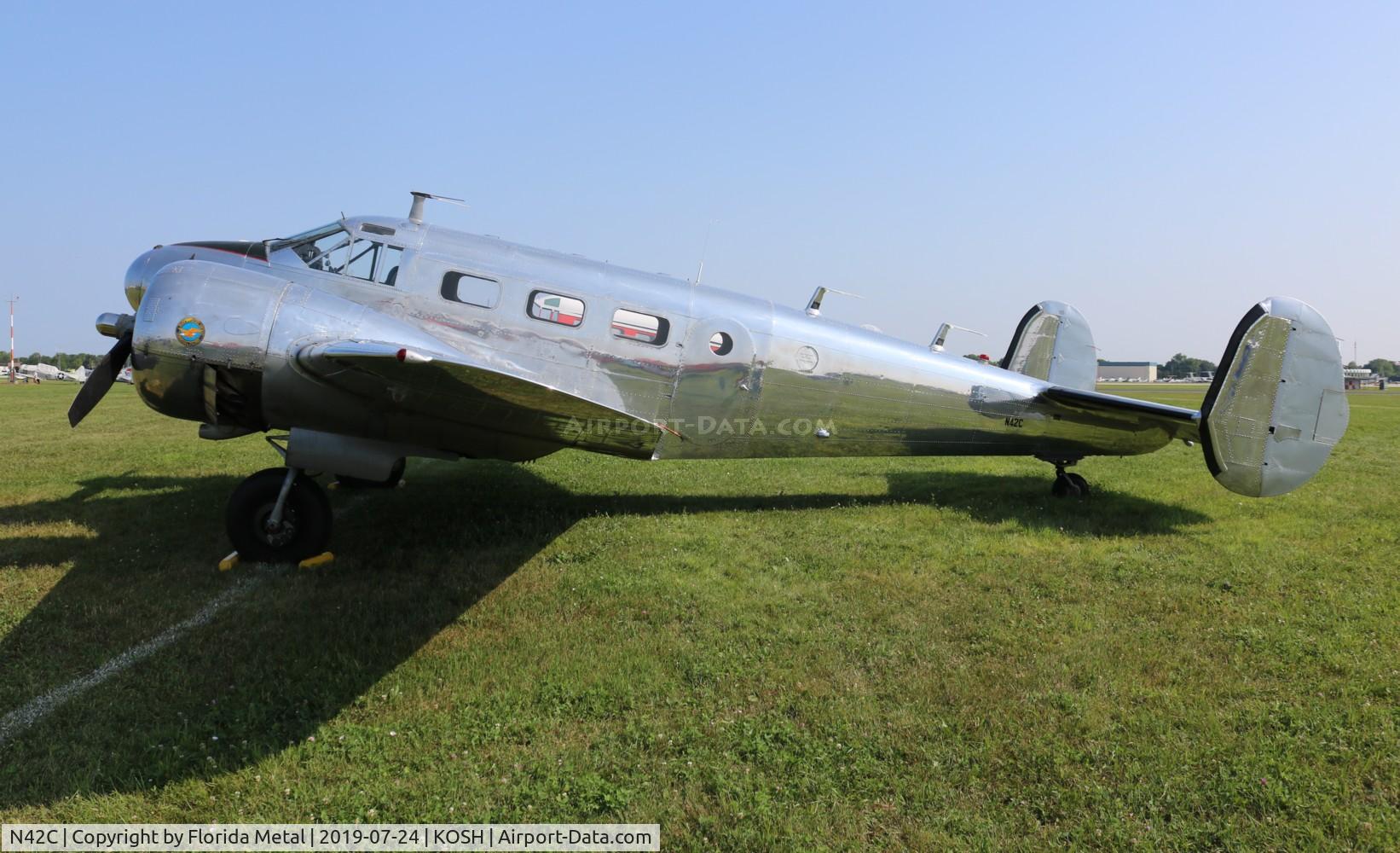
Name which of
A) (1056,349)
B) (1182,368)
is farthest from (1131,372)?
(1056,349)

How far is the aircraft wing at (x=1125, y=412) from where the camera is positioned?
790 cm

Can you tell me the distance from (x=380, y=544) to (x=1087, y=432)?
7772 mm

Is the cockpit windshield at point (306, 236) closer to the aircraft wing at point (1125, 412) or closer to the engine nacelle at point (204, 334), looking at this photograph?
the engine nacelle at point (204, 334)

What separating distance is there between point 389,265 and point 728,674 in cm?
450

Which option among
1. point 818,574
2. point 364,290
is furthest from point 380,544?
point 818,574

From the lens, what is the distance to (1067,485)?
8.87 meters

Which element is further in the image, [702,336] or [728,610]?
[702,336]

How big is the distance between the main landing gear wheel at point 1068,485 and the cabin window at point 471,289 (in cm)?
696

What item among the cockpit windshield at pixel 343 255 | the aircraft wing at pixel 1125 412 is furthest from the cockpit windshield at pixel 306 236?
the aircraft wing at pixel 1125 412

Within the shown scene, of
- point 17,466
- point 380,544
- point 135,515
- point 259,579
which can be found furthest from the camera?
point 17,466

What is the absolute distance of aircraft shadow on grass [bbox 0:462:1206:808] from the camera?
347 centimetres

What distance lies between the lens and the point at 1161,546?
6.73 metres

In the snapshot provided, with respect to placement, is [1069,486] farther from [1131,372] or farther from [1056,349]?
[1131,372]

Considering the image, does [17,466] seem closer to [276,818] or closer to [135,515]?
[135,515]
